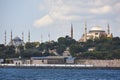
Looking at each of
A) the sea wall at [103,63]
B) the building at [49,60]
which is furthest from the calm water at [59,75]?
the building at [49,60]

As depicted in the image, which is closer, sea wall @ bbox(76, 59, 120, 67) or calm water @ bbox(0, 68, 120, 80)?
calm water @ bbox(0, 68, 120, 80)

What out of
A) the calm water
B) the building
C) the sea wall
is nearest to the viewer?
the calm water

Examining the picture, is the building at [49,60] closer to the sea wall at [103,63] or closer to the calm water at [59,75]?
the sea wall at [103,63]

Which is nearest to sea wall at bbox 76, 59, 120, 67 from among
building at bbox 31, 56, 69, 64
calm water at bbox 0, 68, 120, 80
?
building at bbox 31, 56, 69, 64

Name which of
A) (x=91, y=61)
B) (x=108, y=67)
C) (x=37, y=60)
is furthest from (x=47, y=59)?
(x=108, y=67)

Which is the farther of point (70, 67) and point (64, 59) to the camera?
point (64, 59)

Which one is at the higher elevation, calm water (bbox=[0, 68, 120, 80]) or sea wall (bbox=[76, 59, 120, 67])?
sea wall (bbox=[76, 59, 120, 67])

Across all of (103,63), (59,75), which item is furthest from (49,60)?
(59,75)

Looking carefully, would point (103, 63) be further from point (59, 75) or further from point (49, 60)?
point (59, 75)

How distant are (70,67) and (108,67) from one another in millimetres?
10878

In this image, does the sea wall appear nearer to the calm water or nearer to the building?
the building

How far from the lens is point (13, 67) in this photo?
587ft

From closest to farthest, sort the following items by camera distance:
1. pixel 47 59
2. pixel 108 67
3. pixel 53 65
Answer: pixel 108 67 → pixel 53 65 → pixel 47 59

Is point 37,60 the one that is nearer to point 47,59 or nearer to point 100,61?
point 47,59
